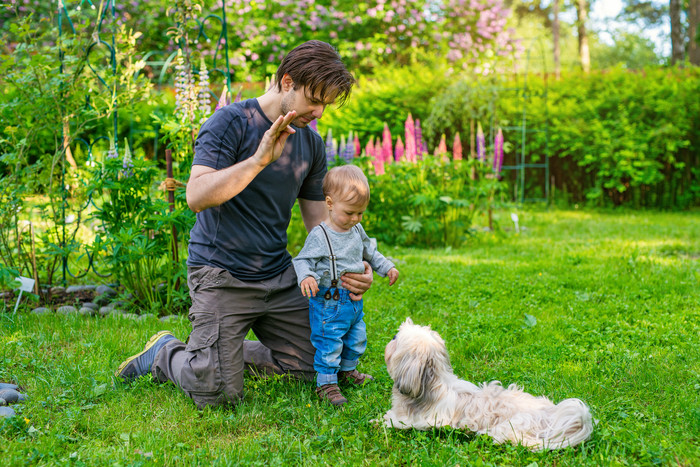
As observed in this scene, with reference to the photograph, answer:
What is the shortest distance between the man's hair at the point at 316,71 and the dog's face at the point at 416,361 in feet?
3.94

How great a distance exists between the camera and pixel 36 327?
4027 millimetres

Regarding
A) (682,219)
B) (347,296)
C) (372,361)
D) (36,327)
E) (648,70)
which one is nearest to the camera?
(347,296)

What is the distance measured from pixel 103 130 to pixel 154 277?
638 centimetres

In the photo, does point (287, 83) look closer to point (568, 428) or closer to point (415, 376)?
point (415, 376)

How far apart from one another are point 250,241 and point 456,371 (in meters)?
1.40

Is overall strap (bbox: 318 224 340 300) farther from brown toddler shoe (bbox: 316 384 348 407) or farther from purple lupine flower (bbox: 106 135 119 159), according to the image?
purple lupine flower (bbox: 106 135 119 159)

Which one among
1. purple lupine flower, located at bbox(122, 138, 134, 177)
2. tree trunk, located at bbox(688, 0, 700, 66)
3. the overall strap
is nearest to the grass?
the overall strap

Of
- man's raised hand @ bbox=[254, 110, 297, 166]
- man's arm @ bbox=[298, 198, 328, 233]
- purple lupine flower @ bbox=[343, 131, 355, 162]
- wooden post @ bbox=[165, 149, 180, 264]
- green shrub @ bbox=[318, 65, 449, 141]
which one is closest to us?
man's raised hand @ bbox=[254, 110, 297, 166]

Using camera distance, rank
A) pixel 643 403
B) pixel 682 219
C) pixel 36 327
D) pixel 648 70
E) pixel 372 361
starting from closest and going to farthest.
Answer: pixel 643 403
pixel 372 361
pixel 36 327
pixel 682 219
pixel 648 70

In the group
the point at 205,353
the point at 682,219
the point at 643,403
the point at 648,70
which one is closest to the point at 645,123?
the point at 648,70

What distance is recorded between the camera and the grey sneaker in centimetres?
328

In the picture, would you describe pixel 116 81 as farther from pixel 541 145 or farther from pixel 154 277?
pixel 541 145

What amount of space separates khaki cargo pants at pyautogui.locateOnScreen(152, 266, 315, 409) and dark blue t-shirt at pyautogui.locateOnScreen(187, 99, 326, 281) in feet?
0.26

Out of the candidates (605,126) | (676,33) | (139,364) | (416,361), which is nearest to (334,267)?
(416,361)
